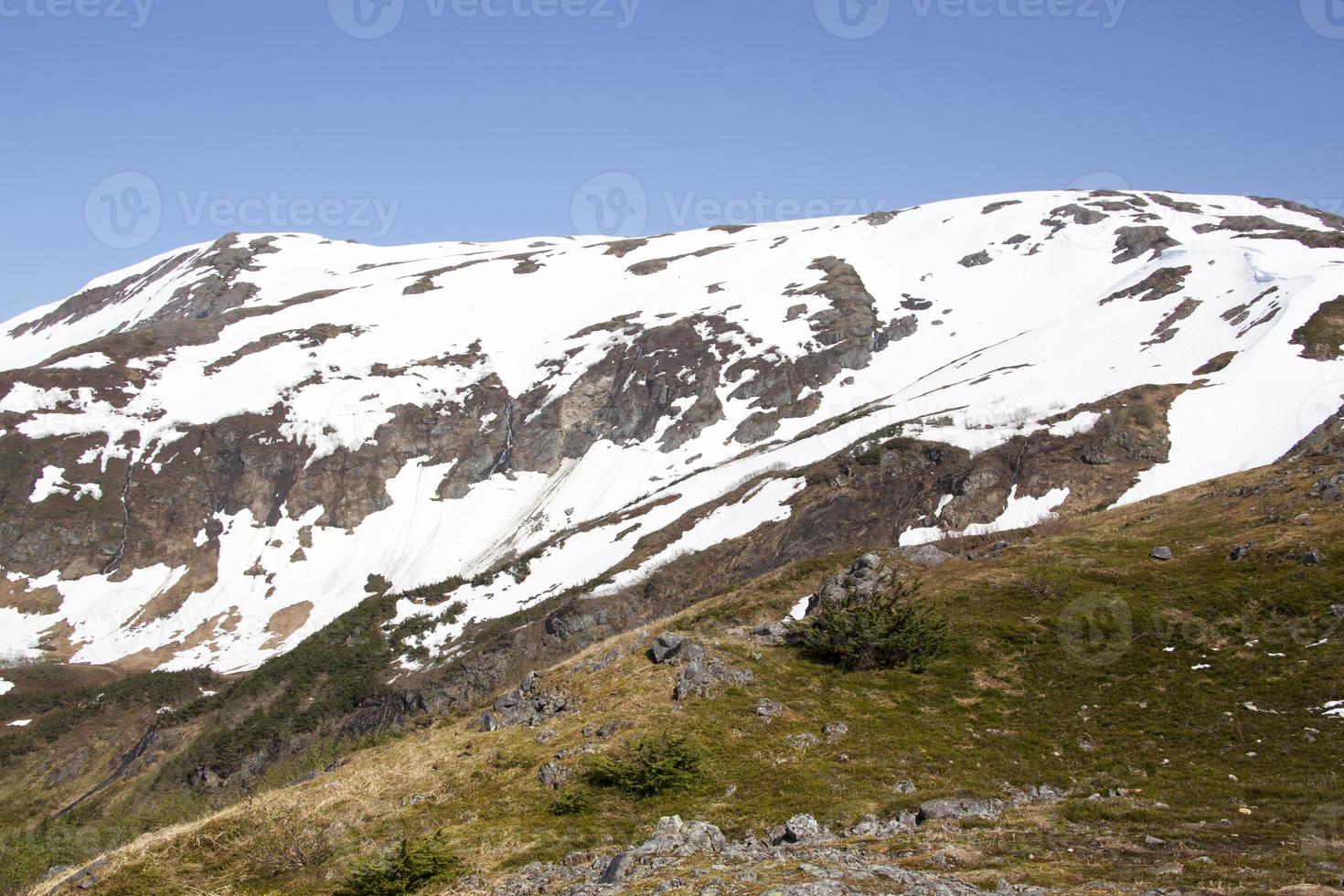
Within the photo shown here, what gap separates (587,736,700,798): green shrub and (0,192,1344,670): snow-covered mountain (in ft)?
141

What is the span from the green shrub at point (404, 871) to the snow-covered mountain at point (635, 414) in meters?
47.5

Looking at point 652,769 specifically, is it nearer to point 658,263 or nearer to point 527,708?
point 527,708

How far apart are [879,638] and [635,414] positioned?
89.7 metres

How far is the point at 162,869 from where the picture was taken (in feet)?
54.4

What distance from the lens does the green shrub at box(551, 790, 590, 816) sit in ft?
59.2

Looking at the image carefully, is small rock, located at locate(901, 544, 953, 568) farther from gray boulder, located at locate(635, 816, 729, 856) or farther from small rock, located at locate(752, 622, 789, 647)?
gray boulder, located at locate(635, 816, 729, 856)

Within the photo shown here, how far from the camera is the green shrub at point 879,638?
2492cm

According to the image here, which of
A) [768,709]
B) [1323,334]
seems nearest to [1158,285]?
[1323,334]

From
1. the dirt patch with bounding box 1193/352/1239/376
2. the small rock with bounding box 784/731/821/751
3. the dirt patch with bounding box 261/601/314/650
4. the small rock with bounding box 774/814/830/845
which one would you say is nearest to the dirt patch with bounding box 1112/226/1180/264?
the dirt patch with bounding box 1193/352/1239/376

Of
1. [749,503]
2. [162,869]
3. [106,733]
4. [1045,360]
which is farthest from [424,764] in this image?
[1045,360]

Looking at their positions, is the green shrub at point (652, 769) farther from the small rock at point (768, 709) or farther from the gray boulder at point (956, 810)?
the gray boulder at point (956, 810)

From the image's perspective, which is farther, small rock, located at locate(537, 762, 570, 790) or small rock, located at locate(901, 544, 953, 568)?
small rock, located at locate(901, 544, 953, 568)

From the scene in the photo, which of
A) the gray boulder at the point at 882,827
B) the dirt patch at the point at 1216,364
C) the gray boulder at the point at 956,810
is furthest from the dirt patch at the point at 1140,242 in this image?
the gray boulder at the point at 882,827

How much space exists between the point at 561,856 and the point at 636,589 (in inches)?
1787
